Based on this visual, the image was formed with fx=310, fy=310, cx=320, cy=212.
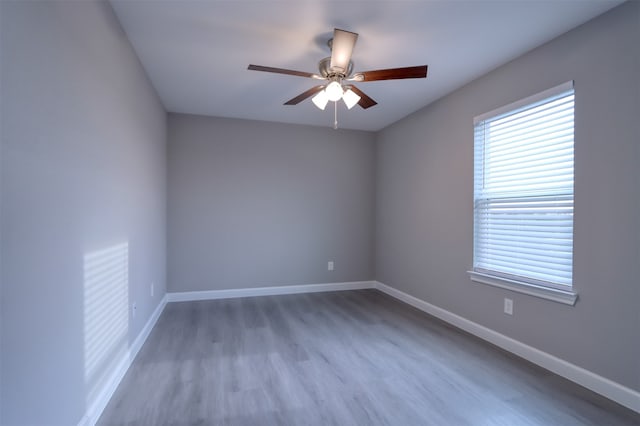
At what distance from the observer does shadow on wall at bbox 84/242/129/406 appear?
1.64 m

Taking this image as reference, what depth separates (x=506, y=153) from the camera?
2.70 meters

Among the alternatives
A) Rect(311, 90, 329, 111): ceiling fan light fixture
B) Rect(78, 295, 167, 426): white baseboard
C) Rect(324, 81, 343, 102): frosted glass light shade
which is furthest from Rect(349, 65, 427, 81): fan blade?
Rect(78, 295, 167, 426): white baseboard

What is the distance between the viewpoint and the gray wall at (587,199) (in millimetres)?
1877

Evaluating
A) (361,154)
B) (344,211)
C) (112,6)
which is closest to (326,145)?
(361,154)

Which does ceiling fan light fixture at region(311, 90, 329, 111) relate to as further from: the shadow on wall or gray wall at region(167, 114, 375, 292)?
gray wall at region(167, 114, 375, 292)

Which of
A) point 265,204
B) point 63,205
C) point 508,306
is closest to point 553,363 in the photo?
point 508,306

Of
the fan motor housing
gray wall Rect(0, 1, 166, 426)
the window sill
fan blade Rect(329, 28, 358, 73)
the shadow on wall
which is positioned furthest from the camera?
the fan motor housing

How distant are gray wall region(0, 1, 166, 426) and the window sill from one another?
2977 millimetres

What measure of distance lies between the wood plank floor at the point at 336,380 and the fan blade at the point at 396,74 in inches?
83.4

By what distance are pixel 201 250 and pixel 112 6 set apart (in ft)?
9.45

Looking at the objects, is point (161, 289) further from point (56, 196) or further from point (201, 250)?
point (56, 196)

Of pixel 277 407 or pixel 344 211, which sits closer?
pixel 277 407

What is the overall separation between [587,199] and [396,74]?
154 cm

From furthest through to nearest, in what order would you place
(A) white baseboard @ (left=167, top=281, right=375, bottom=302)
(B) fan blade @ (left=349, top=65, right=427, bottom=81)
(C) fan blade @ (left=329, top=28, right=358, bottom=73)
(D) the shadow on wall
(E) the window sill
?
(A) white baseboard @ (left=167, top=281, right=375, bottom=302)
(E) the window sill
(B) fan blade @ (left=349, top=65, right=427, bottom=81)
(C) fan blade @ (left=329, top=28, right=358, bottom=73)
(D) the shadow on wall
